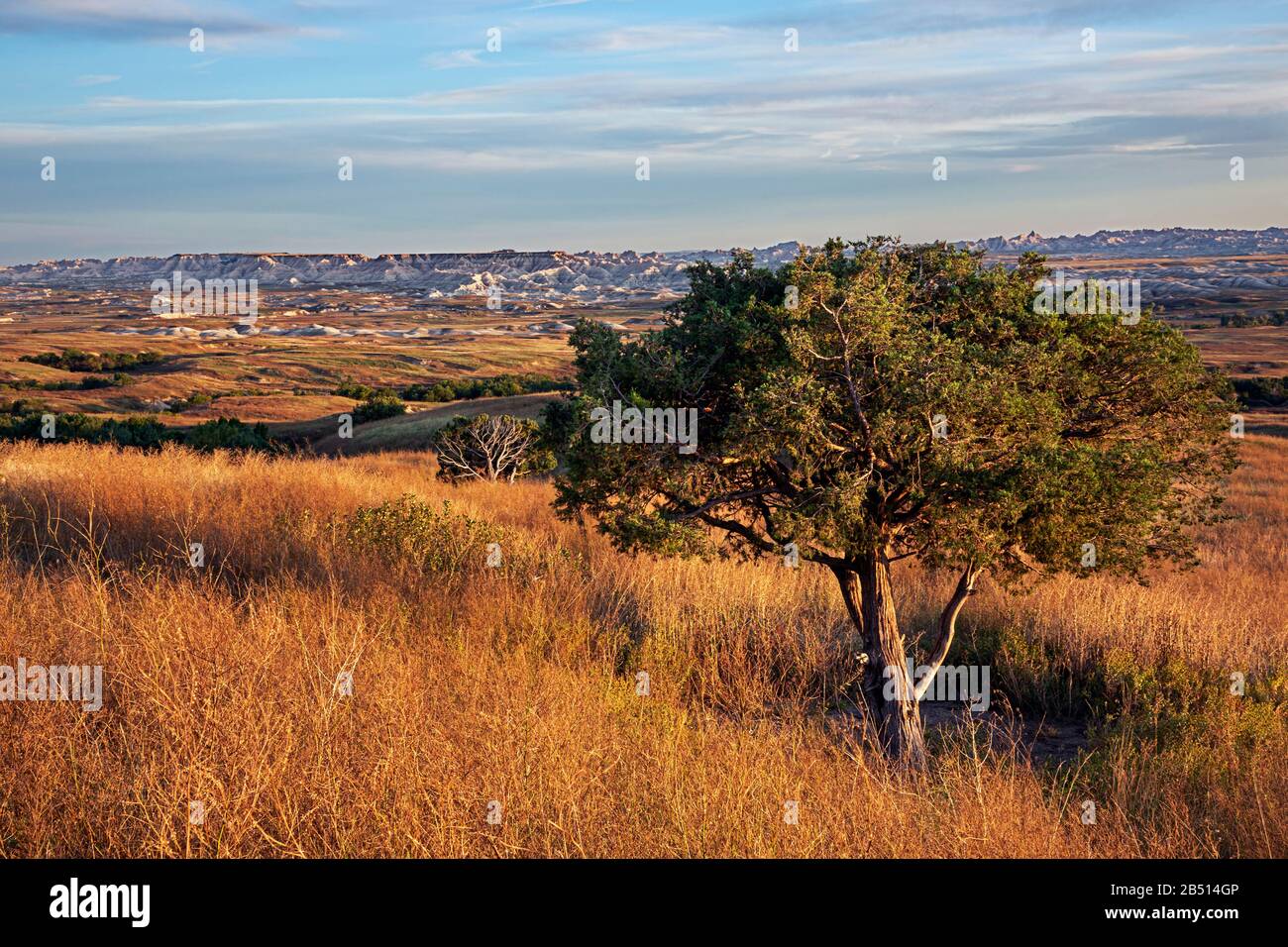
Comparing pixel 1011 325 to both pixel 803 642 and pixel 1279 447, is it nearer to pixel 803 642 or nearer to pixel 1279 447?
pixel 803 642

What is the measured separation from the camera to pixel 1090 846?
4.98m

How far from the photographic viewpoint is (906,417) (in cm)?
653

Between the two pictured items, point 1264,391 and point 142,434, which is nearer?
point 142,434

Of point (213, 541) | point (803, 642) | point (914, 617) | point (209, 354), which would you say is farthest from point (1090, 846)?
point (209, 354)

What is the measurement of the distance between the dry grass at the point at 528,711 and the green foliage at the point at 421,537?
0.61 feet

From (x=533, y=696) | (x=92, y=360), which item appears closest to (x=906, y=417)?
(x=533, y=696)

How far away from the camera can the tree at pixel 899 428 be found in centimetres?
642

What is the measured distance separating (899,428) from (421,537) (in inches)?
224

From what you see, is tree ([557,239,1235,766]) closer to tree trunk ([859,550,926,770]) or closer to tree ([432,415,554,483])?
tree trunk ([859,550,926,770])

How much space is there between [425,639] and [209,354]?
101 metres

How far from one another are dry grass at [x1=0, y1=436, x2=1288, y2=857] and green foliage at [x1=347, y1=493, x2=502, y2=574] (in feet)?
0.61

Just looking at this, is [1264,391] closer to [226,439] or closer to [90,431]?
[226,439]

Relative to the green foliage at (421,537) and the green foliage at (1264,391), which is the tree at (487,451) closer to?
the green foliage at (421,537)

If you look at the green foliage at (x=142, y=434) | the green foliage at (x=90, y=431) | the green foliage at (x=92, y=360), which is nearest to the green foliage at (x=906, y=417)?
the green foliage at (x=142, y=434)
